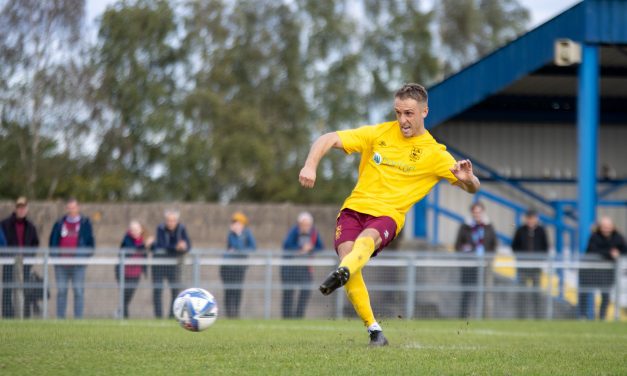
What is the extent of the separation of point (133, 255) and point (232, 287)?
1.52 metres

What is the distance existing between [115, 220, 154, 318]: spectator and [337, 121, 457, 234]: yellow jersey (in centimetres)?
841

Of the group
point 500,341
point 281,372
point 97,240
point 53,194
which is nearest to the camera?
point 281,372

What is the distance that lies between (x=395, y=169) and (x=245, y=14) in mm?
31247

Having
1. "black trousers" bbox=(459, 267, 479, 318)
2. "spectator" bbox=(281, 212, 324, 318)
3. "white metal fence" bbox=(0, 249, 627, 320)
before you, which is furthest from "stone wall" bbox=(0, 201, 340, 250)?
"black trousers" bbox=(459, 267, 479, 318)

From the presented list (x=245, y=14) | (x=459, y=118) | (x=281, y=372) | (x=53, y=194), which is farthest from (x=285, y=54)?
(x=281, y=372)

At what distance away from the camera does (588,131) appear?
19.2m

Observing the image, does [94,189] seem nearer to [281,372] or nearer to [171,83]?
[171,83]

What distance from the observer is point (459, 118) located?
25.9 m

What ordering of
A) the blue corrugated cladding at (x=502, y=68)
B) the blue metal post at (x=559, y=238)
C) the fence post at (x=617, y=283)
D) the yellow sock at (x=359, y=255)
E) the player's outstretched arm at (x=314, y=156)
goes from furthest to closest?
the blue corrugated cladding at (x=502, y=68)
the blue metal post at (x=559, y=238)
the fence post at (x=617, y=283)
the yellow sock at (x=359, y=255)
the player's outstretched arm at (x=314, y=156)

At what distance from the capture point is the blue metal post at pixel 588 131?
19078mm

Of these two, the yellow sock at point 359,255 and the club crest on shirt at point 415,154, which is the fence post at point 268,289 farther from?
the yellow sock at point 359,255

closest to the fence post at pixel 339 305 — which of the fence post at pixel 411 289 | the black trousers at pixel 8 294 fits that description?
the fence post at pixel 411 289

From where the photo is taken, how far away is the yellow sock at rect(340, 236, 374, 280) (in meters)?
8.23

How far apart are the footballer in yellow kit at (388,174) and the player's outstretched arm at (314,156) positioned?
11 millimetres
